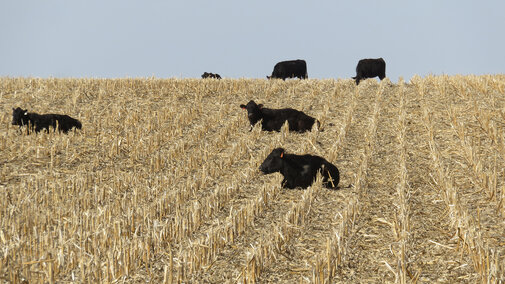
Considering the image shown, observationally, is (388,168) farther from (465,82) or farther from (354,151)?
(465,82)

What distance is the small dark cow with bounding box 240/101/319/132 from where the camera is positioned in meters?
17.8

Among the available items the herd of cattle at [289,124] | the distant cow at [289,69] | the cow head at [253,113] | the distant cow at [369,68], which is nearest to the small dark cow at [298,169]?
the herd of cattle at [289,124]

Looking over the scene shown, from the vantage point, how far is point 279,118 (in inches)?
711

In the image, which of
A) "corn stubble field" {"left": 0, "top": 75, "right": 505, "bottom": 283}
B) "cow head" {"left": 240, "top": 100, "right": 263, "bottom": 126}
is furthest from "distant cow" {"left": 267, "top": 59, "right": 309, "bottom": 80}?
"cow head" {"left": 240, "top": 100, "right": 263, "bottom": 126}

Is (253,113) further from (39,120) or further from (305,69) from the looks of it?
(305,69)

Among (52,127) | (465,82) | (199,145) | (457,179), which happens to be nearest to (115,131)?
(52,127)

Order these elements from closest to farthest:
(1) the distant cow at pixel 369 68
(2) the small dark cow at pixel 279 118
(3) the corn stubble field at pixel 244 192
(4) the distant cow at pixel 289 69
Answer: (3) the corn stubble field at pixel 244 192 < (2) the small dark cow at pixel 279 118 < (1) the distant cow at pixel 369 68 < (4) the distant cow at pixel 289 69

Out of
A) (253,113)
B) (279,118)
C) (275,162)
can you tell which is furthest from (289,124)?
(275,162)

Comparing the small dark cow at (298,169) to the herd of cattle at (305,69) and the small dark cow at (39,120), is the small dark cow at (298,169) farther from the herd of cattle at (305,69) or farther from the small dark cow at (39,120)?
the herd of cattle at (305,69)

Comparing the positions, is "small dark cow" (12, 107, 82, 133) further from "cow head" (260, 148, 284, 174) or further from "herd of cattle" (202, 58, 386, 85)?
"herd of cattle" (202, 58, 386, 85)

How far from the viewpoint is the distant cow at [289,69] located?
3403 centimetres

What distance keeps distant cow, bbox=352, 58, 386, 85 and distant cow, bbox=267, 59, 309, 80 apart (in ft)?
13.4

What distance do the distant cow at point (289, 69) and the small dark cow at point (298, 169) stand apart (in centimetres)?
2209

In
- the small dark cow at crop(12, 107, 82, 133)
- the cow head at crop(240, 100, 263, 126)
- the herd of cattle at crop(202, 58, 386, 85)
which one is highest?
the herd of cattle at crop(202, 58, 386, 85)
